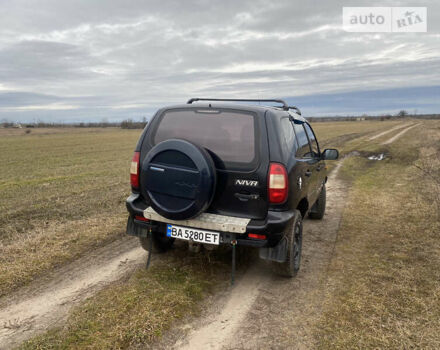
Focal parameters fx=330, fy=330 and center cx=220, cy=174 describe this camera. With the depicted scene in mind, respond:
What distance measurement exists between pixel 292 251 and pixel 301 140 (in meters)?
1.55

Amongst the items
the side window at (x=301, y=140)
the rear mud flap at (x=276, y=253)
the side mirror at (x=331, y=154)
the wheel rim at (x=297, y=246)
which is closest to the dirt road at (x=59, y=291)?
the rear mud flap at (x=276, y=253)

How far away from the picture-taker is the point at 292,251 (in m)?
3.54

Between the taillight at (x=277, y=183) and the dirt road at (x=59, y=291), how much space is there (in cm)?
200

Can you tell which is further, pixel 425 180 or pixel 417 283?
pixel 425 180

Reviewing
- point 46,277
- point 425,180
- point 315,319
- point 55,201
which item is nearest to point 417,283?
point 315,319

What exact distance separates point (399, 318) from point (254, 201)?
1.68 m

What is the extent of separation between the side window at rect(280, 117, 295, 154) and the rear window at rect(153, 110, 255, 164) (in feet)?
1.26

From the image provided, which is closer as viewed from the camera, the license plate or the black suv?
the black suv

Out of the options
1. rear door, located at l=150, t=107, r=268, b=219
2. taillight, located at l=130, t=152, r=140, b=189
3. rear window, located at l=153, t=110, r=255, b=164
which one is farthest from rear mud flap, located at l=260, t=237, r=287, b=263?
taillight, located at l=130, t=152, r=140, b=189

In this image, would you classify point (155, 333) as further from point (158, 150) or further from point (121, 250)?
point (121, 250)

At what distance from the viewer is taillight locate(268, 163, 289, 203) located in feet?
10.3

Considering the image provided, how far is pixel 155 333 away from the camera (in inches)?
108

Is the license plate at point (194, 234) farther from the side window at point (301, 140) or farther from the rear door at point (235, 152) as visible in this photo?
the side window at point (301, 140)

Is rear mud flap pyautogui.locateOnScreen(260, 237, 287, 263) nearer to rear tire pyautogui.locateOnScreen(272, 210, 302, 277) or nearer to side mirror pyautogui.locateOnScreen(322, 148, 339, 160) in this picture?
rear tire pyautogui.locateOnScreen(272, 210, 302, 277)
